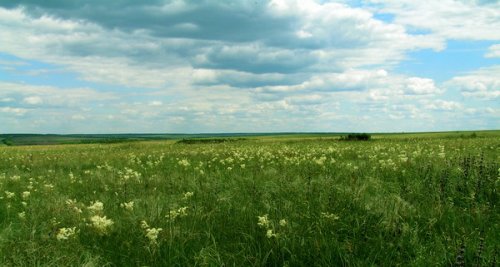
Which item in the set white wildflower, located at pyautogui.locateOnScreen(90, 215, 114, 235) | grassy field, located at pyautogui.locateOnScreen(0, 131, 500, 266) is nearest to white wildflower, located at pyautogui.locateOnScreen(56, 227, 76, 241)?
grassy field, located at pyautogui.locateOnScreen(0, 131, 500, 266)

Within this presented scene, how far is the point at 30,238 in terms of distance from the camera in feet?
18.2

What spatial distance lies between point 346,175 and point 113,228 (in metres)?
5.64

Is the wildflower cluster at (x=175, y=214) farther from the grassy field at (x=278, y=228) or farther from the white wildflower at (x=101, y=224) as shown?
the white wildflower at (x=101, y=224)

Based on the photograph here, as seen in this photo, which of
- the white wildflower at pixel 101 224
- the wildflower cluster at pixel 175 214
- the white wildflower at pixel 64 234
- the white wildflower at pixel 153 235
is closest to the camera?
the white wildflower at pixel 153 235

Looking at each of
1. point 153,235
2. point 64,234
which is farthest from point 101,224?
point 153,235

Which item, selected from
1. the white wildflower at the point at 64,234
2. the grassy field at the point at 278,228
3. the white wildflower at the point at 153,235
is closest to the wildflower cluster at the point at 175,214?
the grassy field at the point at 278,228

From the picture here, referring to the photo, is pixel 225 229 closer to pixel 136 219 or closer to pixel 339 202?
pixel 136 219

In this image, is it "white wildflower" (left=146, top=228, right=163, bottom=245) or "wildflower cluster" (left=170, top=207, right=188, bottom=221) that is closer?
"white wildflower" (left=146, top=228, right=163, bottom=245)

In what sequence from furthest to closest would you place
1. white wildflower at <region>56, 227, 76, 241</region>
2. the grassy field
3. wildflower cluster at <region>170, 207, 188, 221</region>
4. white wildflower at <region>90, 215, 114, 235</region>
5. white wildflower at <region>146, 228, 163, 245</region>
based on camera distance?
wildflower cluster at <region>170, 207, 188, 221</region>, white wildflower at <region>90, 215, 114, 235</region>, white wildflower at <region>56, 227, 76, 241</region>, white wildflower at <region>146, 228, 163, 245</region>, the grassy field

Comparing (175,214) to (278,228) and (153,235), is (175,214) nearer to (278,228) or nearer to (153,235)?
(153,235)

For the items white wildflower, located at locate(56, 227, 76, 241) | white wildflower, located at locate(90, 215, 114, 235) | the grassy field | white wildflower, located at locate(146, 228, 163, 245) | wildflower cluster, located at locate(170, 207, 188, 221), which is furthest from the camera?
wildflower cluster, located at locate(170, 207, 188, 221)

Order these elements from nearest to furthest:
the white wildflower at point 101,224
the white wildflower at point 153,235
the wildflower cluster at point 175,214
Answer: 1. the white wildflower at point 153,235
2. the white wildflower at point 101,224
3. the wildflower cluster at point 175,214

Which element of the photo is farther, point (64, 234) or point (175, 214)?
point (175, 214)

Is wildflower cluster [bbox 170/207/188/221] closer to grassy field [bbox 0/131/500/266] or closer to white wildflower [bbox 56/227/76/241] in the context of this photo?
grassy field [bbox 0/131/500/266]
